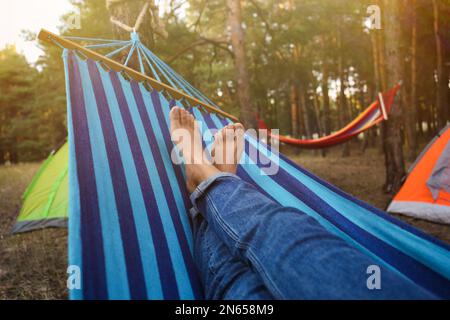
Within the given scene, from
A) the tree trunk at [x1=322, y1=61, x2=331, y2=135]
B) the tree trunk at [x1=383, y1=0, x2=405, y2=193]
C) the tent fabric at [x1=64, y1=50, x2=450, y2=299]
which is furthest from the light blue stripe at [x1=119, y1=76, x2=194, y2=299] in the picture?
the tree trunk at [x1=322, y1=61, x2=331, y2=135]

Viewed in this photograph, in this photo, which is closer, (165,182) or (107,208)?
(107,208)

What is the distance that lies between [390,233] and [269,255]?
557mm

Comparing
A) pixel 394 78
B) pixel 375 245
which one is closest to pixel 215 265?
pixel 375 245

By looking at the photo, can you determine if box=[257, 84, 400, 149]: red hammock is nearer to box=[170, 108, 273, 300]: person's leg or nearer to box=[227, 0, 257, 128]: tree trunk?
box=[227, 0, 257, 128]: tree trunk

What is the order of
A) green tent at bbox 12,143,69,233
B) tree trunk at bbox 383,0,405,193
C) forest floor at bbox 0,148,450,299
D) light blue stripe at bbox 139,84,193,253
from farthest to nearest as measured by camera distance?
1. tree trunk at bbox 383,0,405,193
2. green tent at bbox 12,143,69,233
3. forest floor at bbox 0,148,450,299
4. light blue stripe at bbox 139,84,193,253

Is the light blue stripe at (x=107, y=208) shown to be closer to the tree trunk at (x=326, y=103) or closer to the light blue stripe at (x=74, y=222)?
the light blue stripe at (x=74, y=222)

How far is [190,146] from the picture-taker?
129 cm

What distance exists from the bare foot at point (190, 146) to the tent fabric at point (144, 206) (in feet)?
0.16

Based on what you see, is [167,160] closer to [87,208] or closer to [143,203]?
[143,203]

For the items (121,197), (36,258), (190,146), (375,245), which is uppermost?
(190,146)

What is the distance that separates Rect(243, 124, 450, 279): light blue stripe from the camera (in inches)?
37.1

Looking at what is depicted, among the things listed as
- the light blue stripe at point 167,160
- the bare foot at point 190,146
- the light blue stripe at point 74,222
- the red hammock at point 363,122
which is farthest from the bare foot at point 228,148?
the red hammock at point 363,122

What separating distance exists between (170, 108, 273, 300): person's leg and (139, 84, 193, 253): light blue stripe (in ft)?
0.10
